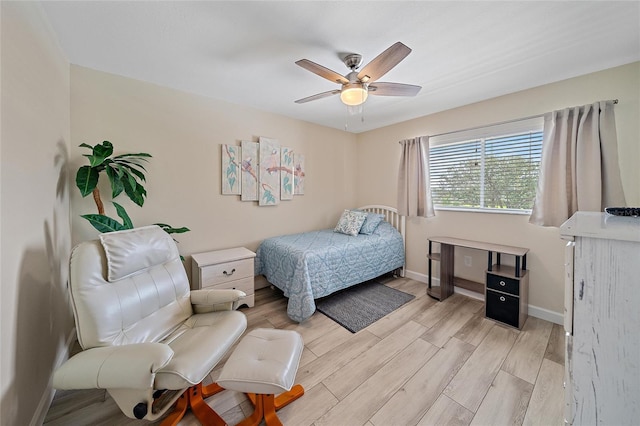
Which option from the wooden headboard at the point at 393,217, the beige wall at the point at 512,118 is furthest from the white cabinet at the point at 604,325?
the wooden headboard at the point at 393,217

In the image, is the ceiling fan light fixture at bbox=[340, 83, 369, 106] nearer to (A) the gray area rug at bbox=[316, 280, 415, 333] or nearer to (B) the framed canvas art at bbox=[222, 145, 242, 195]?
(B) the framed canvas art at bbox=[222, 145, 242, 195]

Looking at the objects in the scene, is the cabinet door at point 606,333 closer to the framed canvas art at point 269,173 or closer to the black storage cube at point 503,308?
the black storage cube at point 503,308


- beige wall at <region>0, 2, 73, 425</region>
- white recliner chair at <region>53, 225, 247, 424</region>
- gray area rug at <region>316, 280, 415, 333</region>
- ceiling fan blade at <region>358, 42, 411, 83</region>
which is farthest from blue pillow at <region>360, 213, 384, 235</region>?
beige wall at <region>0, 2, 73, 425</region>

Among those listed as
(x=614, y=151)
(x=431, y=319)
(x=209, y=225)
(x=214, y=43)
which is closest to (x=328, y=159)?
(x=209, y=225)

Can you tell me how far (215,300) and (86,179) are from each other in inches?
54.7

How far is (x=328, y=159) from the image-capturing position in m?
3.97

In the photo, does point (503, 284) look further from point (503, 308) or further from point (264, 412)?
point (264, 412)

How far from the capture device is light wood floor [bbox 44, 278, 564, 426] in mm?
1377

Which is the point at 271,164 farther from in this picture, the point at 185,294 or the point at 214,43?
the point at 185,294

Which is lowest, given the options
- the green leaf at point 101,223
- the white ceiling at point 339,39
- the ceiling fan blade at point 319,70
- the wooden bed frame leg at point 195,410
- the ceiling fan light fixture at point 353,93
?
the wooden bed frame leg at point 195,410

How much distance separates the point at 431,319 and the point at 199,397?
6.96 ft

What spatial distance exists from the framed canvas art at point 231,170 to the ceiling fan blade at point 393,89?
5.82 ft

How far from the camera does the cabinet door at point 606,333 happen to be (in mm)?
748

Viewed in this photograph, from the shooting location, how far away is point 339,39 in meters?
1.71
